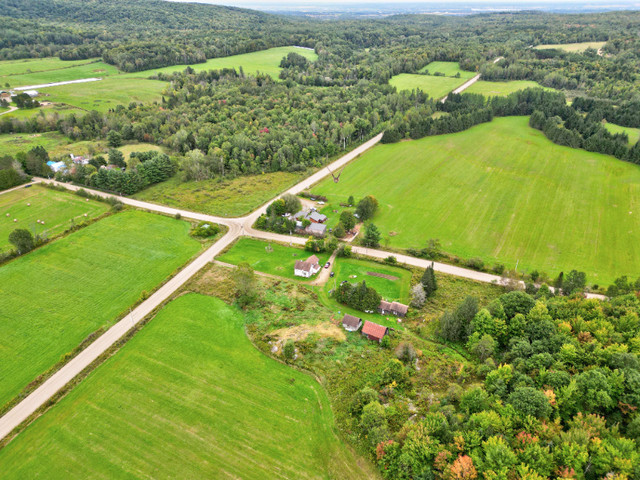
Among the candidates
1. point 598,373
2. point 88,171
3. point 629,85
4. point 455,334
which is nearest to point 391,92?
point 629,85

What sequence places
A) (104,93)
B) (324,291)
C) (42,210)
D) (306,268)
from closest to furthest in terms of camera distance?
(324,291)
(306,268)
(42,210)
(104,93)

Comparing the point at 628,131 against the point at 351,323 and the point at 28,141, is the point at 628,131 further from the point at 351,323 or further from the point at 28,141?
the point at 28,141

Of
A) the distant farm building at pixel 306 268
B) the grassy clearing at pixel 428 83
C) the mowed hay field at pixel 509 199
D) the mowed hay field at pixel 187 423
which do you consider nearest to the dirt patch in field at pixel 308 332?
the mowed hay field at pixel 187 423

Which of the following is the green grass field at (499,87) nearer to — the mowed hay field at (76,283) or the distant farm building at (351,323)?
the distant farm building at (351,323)

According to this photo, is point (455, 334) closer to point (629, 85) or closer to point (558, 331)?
point (558, 331)

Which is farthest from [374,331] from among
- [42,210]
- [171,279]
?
[42,210]

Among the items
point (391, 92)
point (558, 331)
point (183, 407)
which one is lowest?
point (183, 407)

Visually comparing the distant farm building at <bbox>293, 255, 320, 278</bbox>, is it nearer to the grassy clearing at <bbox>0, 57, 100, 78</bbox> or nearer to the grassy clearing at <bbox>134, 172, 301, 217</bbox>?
the grassy clearing at <bbox>134, 172, 301, 217</bbox>
